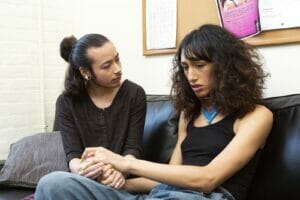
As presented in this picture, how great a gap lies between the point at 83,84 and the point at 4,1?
113 centimetres

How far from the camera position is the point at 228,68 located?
1.31 metres

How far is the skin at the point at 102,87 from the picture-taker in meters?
1.31

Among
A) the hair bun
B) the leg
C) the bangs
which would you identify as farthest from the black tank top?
the hair bun

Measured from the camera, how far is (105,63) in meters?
1.56

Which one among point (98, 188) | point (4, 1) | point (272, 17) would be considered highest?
point (4, 1)

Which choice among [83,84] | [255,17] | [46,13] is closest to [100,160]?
[83,84]

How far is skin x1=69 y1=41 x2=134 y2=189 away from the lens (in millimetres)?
1314

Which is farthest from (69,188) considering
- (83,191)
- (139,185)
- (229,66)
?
(229,66)

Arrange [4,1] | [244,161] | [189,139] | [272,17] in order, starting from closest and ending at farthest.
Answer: [244,161], [189,139], [272,17], [4,1]

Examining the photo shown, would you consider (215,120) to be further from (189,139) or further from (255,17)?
(255,17)

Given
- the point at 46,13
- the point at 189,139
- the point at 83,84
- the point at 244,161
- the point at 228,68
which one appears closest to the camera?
the point at 244,161

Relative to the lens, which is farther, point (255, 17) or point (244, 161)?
point (255, 17)

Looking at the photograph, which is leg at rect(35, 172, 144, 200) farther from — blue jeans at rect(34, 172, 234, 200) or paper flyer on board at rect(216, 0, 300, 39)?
paper flyer on board at rect(216, 0, 300, 39)

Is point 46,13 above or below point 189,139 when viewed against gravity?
above
